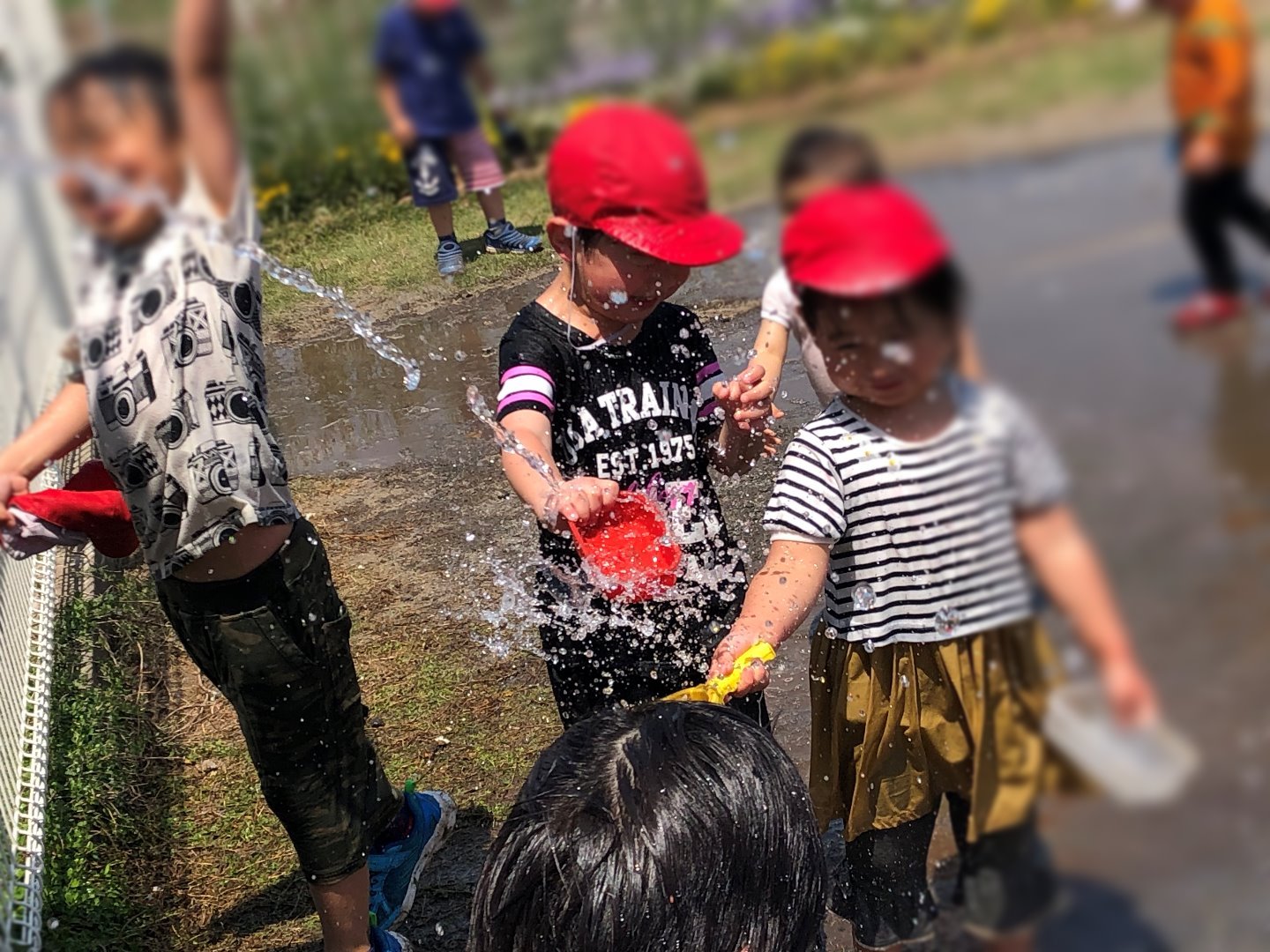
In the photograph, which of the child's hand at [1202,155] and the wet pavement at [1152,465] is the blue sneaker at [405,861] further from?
the child's hand at [1202,155]

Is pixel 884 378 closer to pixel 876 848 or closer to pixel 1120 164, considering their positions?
pixel 1120 164

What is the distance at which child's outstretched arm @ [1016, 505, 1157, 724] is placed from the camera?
80 cm

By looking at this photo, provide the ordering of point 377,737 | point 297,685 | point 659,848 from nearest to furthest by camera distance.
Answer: point 659,848, point 297,685, point 377,737

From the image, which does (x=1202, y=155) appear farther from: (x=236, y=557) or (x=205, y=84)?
(x=236, y=557)

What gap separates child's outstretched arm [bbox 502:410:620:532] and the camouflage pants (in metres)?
0.43

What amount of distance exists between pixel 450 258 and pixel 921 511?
68 cm

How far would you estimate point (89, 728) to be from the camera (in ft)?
9.31

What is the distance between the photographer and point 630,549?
1694 mm

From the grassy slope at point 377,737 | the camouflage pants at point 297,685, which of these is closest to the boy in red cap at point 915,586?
the camouflage pants at point 297,685

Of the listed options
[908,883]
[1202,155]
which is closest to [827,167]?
[1202,155]

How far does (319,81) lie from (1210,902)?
98 centimetres

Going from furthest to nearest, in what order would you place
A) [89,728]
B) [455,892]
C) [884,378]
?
[89,728] < [455,892] < [884,378]

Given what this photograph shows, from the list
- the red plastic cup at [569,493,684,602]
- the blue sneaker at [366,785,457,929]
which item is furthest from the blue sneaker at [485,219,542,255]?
the blue sneaker at [366,785,457,929]

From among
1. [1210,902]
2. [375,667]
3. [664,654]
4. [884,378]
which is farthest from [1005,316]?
[375,667]
